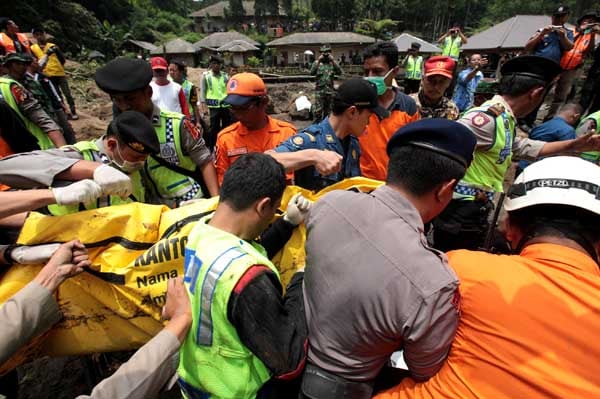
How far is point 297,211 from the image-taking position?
2.04 meters

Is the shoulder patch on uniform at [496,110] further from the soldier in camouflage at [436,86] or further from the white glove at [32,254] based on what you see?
the white glove at [32,254]

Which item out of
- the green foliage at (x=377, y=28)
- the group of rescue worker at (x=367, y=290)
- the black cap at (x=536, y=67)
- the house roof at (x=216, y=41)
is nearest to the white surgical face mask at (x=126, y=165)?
the group of rescue worker at (x=367, y=290)

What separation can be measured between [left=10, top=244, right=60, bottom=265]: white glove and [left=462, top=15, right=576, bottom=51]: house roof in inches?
1036

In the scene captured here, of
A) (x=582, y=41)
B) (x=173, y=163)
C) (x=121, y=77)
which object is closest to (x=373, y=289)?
(x=173, y=163)

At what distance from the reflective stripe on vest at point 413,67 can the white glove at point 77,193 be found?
34.4 ft

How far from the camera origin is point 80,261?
6.09 ft

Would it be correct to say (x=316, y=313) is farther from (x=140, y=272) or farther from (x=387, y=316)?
(x=140, y=272)

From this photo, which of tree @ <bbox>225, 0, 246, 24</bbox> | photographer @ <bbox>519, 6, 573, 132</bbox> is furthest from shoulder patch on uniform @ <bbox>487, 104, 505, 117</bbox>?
tree @ <bbox>225, 0, 246, 24</bbox>

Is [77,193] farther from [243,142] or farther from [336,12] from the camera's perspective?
[336,12]

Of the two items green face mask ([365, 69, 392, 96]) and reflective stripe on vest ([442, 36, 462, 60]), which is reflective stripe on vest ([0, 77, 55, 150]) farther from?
reflective stripe on vest ([442, 36, 462, 60])

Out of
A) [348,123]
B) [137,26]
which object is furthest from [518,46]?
[137,26]

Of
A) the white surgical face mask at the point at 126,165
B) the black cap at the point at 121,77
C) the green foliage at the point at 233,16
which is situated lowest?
the white surgical face mask at the point at 126,165

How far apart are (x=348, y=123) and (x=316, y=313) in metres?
1.78

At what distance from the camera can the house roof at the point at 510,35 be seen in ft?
71.1
